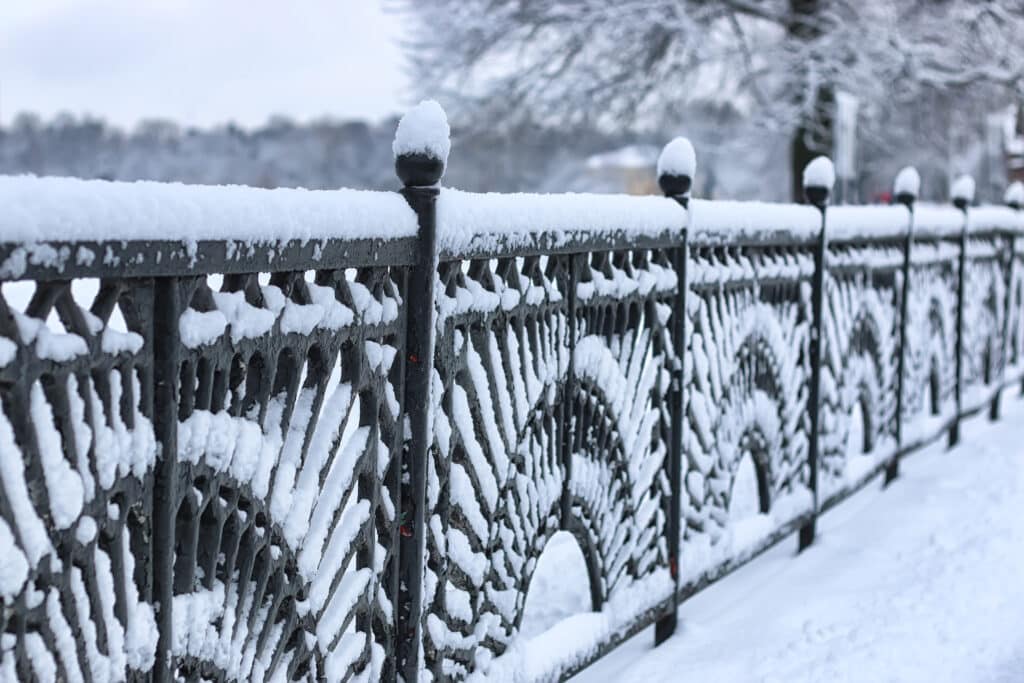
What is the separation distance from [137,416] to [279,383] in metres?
0.36

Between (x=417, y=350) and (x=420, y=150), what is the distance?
1.38 feet

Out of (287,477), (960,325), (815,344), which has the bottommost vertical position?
(960,325)

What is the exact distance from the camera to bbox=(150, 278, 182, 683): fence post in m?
1.76

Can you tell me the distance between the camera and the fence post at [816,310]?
16.6ft

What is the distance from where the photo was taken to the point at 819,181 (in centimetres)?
505

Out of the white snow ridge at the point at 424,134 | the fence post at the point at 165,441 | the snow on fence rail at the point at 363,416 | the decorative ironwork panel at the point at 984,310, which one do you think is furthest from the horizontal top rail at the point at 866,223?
the fence post at the point at 165,441

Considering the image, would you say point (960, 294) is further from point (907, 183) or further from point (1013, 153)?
point (1013, 153)

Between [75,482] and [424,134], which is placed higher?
[424,134]

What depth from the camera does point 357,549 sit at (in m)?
2.32

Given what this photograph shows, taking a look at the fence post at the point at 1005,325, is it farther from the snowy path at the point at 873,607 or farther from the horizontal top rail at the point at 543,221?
the horizontal top rail at the point at 543,221

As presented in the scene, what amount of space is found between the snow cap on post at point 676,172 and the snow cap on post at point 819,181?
1.39 metres

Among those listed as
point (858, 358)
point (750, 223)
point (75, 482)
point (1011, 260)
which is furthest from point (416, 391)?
point (1011, 260)

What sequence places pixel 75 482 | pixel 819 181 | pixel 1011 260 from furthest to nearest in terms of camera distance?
1. pixel 1011 260
2. pixel 819 181
3. pixel 75 482

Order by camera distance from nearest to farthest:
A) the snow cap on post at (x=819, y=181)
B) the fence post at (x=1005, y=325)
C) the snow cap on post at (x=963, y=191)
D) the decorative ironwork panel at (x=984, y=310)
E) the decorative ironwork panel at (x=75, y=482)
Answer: the decorative ironwork panel at (x=75, y=482) < the snow cap on post at (x=819, y=181) < the snow cap on post at (x=963, y=191) < the decorative ironwork panel at (x=984, y=310) < the fence post at (x=1005, y=325)
